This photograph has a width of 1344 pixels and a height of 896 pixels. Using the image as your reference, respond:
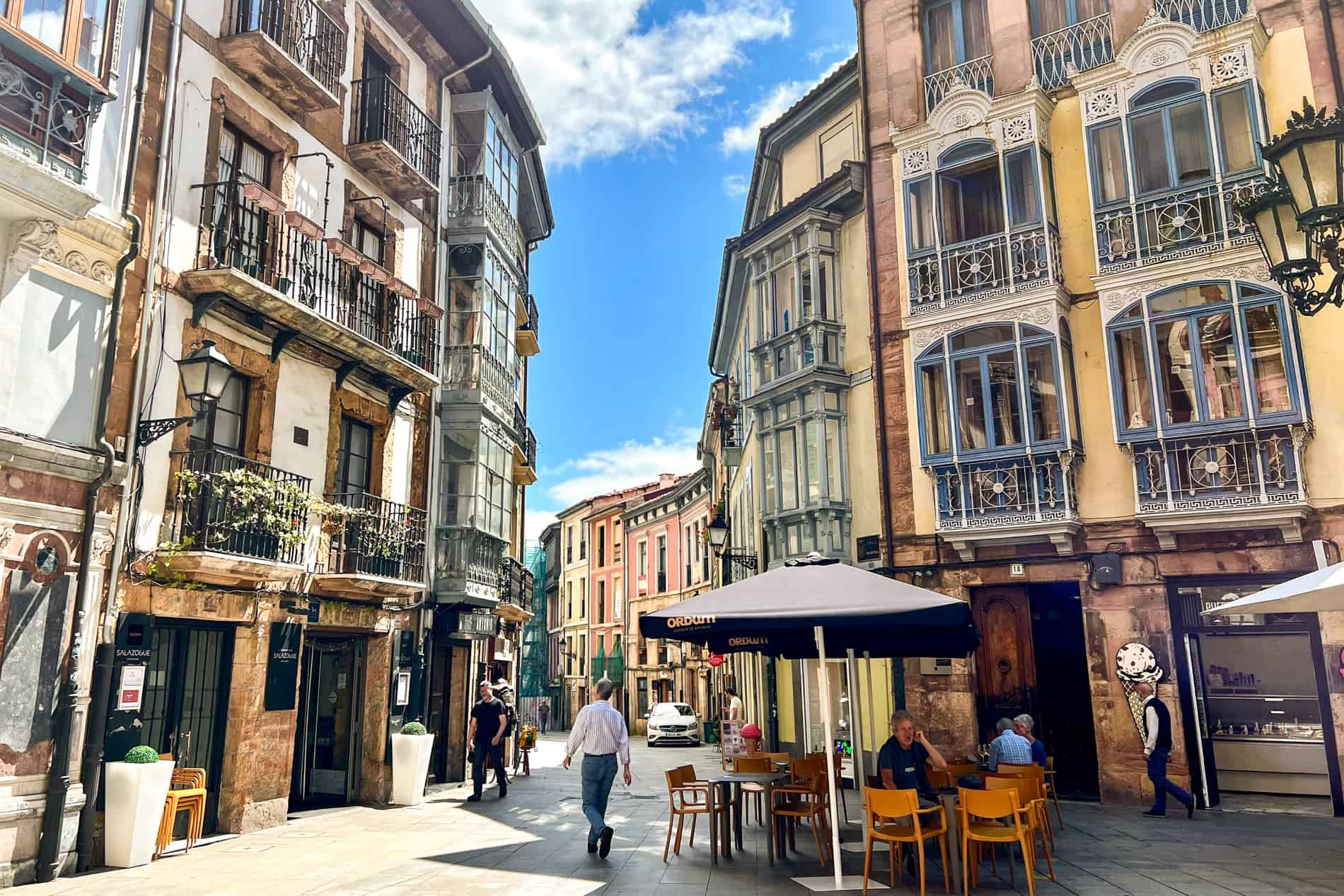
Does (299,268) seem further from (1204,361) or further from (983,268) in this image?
(1204,361)

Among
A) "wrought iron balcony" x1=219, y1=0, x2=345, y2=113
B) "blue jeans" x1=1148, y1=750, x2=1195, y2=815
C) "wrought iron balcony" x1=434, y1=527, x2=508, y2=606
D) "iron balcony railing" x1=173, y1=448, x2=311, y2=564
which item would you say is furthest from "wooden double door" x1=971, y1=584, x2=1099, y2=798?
"wrought iron balcony" x1=219, y1=0, x2=345, y2=113

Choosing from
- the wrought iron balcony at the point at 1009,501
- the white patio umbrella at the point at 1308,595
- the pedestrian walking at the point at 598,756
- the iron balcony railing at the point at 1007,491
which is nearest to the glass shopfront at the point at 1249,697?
the wrought iron balcony at the point at 1009,501

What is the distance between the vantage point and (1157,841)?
34.6ft

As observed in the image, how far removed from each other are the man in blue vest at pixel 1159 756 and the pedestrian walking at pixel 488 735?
9430mm

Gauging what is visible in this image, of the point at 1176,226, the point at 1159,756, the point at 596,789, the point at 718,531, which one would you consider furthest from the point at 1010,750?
the point at 718,531

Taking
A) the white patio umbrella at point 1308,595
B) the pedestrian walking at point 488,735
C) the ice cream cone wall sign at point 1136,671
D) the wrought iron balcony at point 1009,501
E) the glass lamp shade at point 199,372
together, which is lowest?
the pedestrian walking at point 488,735

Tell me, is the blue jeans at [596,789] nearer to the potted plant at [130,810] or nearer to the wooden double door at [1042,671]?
the potted plant at [130,810]

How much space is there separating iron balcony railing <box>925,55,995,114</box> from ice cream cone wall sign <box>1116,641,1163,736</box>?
9.50 metres

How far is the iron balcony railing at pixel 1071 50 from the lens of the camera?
15.6m

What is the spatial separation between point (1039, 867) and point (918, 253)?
10.6m

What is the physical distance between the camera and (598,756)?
995 cm

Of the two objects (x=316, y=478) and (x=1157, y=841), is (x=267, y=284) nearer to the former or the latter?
(x=316, y=478)

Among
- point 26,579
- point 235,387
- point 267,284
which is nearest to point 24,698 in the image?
point 26,579

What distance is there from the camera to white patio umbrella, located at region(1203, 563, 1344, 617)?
8320 millimetres
